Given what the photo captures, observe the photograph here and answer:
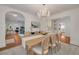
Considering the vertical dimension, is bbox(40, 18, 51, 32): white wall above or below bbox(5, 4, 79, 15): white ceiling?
below

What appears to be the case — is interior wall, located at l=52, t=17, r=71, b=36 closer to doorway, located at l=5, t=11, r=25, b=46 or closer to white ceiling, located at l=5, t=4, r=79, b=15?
white ceiling, located at l=5, t=4, r=79, b=15

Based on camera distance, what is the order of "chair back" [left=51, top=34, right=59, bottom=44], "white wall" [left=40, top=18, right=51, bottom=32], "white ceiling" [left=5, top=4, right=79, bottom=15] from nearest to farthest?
"white ceiling" [left=5, top=4, right=79, bottom=15] < "white wall" [left=40, top=18, right=51, bottom=32] < "chair back" [left=51, top=34, right=59, bottom=44]

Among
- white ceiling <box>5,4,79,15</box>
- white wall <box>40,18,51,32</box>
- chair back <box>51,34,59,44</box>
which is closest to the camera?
white ceiling <box>5,4,79,15</box>

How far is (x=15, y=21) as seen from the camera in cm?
128

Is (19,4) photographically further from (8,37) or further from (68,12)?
(68,12)

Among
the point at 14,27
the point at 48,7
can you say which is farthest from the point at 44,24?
the point at 14,27

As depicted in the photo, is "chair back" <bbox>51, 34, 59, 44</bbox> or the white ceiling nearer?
the white ceiling

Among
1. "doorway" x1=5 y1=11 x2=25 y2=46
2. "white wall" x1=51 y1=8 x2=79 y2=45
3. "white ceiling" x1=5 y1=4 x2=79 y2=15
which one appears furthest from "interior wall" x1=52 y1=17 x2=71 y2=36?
"doorway" x1=5 y1=11 x2=25 y2=46

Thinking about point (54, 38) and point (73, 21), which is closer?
point (73, 21)

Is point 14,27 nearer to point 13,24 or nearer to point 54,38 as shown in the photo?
point 13,24

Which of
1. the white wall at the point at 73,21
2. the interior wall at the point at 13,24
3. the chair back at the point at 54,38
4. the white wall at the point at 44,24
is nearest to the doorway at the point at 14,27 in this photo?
the interior wall at the point at 13,24

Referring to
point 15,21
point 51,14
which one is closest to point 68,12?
point 51,14

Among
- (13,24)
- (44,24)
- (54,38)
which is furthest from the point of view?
(54,38)
